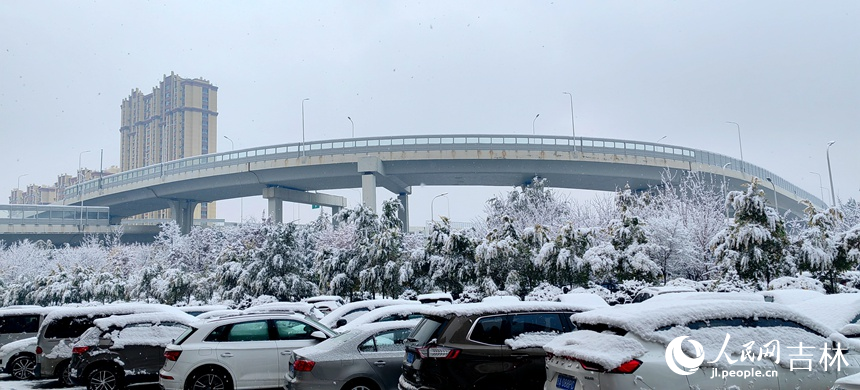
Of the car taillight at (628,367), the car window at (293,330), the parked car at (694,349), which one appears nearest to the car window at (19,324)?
the car window at (293,330)

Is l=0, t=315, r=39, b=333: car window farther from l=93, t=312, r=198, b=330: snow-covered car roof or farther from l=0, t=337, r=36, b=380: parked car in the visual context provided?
l=93, t=312, r=198, b=330: snow-covered car roof

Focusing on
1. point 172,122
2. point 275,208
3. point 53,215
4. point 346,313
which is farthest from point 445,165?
point 172,122

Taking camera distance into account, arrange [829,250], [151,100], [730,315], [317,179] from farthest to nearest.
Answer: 1. [151,100]
2. [317,179]
3. [829,250]
4. [730,315]

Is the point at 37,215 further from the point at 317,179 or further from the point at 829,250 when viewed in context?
the point at 829,250

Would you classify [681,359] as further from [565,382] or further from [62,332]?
[62,332]

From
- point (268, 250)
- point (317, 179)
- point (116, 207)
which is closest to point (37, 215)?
point (116, 207)

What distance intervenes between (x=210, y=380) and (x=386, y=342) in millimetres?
2912

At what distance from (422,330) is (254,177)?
46.7 meters

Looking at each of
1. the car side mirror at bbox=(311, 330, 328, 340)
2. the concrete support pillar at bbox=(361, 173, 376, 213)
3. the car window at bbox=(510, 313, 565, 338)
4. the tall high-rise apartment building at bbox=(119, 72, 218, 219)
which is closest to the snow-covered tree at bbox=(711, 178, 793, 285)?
the car window at bbox=(510, 313, 565, 338)

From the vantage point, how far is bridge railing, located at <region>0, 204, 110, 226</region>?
69.4 metres

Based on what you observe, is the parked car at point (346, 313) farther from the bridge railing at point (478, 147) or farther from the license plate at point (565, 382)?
the bridge railing at point (478, 147)

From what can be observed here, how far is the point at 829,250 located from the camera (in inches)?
755

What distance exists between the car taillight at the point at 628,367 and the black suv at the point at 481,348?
2.01 metres

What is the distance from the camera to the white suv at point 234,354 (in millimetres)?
9680
